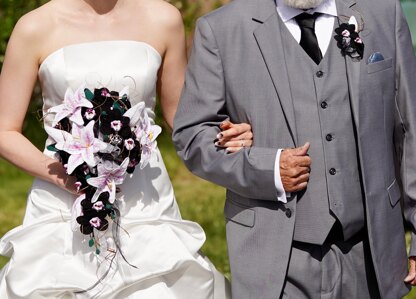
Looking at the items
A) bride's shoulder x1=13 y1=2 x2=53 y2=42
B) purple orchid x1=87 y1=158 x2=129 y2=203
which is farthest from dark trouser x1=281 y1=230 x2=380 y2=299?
bride's shoulder x1=13 y1=2 x2=53 y2=42

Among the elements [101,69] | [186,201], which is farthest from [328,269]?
[186,201]

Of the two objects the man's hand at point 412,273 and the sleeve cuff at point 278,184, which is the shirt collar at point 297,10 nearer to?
the sleeve cuff at point 278,184

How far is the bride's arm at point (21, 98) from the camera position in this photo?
5359 mm

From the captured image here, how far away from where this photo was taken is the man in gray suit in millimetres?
4887

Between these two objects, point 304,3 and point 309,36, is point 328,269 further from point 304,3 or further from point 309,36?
point 304,3

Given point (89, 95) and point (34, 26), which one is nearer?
point (89, 95)

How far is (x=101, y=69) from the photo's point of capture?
5.35 meters

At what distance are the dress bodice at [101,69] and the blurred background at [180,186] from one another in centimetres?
327

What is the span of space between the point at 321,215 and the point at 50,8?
160cm

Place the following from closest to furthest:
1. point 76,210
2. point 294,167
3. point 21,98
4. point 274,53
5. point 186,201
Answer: point 294,167 → point 274,53 → point 76,210 → point 21,98 → point 186,201

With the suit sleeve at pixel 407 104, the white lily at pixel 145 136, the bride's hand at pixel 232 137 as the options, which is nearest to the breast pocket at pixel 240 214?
the bride's hand at pixel 232 137

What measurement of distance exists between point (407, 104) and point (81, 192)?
146 centimetres

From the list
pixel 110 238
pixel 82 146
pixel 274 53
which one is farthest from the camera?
pixel 110 238

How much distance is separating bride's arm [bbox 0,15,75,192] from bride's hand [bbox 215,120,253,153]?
789 mm
